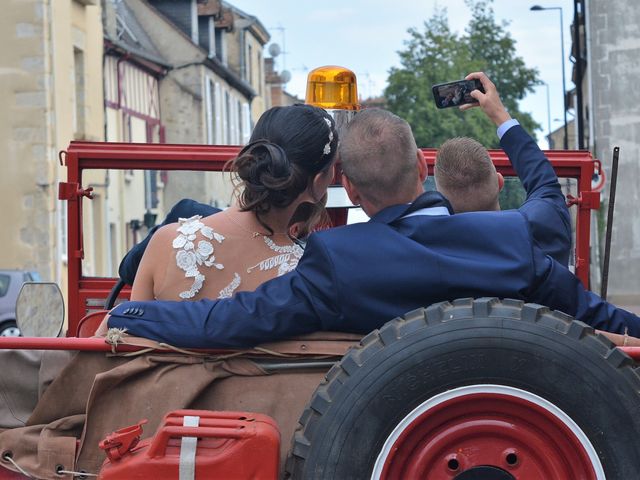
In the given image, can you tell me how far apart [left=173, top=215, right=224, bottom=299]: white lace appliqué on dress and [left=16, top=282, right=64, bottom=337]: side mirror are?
4.01 ft

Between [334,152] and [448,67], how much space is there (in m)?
52.1

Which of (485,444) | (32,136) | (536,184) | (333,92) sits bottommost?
(485,444)

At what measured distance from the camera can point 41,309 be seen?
5180 mm

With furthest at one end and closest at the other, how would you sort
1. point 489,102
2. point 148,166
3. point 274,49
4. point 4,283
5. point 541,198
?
point 274,49 → point 4,283 → point 148,166 → point 489,102 → point 541,198

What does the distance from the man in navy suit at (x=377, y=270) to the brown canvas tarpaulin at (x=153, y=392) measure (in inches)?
2.5

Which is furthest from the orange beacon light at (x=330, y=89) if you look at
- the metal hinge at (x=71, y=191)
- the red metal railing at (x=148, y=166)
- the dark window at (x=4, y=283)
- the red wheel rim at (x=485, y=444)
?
the dark window at (x=4, y=283)

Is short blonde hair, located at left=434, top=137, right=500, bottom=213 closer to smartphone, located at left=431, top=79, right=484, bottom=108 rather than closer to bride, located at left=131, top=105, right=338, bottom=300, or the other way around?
smartphone, located at left=431, top=79, right=484, bottom=108

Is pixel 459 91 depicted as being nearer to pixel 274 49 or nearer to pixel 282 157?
pixel 282 157

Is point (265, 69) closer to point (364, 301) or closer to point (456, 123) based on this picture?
point (456, 123)

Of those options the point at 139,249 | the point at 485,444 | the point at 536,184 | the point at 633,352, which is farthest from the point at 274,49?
the point at 485,444

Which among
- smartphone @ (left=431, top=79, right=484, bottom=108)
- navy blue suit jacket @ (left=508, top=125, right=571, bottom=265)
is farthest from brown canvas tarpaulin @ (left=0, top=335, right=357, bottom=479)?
smartphone @ (left=431, top=79, right=484, bottom=108)

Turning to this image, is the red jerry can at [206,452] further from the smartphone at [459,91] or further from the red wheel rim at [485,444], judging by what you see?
the smartphone at [459,91]

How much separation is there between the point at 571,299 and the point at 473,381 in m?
0.77

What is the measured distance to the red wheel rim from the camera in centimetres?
309
